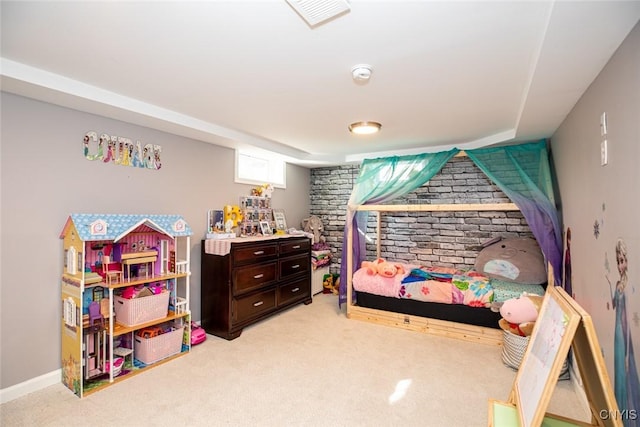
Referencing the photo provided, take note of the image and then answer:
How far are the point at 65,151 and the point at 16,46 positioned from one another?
0.92m

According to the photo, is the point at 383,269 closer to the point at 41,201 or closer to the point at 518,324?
the point at 518,324

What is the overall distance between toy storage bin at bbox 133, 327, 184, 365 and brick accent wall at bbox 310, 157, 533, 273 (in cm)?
311

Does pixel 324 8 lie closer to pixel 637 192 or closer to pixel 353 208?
pixel 637 192

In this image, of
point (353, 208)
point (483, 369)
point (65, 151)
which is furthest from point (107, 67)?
point (483, 369)

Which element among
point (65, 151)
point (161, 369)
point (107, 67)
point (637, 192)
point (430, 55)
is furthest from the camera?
point (161, 369)

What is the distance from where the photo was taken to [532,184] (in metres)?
3.14

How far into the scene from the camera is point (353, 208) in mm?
4074

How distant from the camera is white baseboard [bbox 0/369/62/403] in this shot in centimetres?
222

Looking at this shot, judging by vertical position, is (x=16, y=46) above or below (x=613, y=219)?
above

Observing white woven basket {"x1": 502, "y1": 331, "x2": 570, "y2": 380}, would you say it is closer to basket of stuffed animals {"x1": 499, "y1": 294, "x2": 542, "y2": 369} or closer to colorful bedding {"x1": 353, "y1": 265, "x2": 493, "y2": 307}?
basket of stuffed animals {"x1": 499, "y1": 294, "x2": 542, "y2": 369}

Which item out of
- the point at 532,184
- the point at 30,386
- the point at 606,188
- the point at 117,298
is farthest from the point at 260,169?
the point at 606,188

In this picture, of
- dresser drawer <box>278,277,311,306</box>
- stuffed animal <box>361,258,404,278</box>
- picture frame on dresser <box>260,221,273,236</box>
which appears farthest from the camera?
picture frame on dresser <box>260,221,273,236</box>

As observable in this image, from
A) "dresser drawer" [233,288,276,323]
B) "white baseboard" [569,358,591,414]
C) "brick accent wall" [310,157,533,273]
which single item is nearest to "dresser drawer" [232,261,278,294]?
"dresser drawer" [233,288,276,323]

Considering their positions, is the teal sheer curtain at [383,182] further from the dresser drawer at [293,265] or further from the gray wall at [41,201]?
the gray wall at [41,201]
